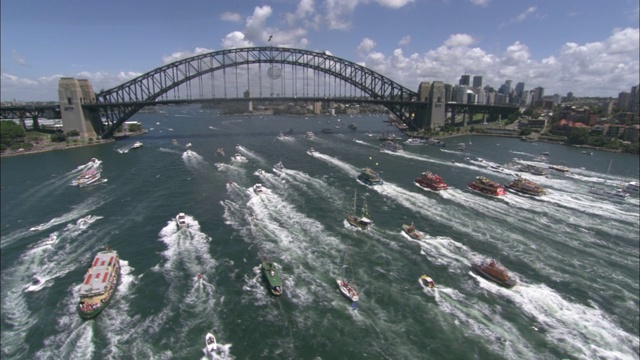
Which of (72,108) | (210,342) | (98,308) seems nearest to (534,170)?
(210,342)

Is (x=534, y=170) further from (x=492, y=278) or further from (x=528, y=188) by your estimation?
(x=492, y=278)

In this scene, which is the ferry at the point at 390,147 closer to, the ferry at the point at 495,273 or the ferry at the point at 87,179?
the ferry at the point at 495,273

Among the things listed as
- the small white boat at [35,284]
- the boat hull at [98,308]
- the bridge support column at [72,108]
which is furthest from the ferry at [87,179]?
the bridge support column at [72,108]

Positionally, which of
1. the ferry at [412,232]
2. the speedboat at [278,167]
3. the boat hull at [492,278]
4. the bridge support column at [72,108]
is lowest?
the boat hull at [492,278]

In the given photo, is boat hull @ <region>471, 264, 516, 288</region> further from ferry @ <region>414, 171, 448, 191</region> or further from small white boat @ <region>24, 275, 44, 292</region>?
small white boat @ <region>24, 275, 44, 292</region>

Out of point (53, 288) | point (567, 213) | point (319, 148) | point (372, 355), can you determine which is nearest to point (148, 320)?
point (53, 288)

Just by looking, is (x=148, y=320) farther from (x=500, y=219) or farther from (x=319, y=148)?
(x=319, y=148)
